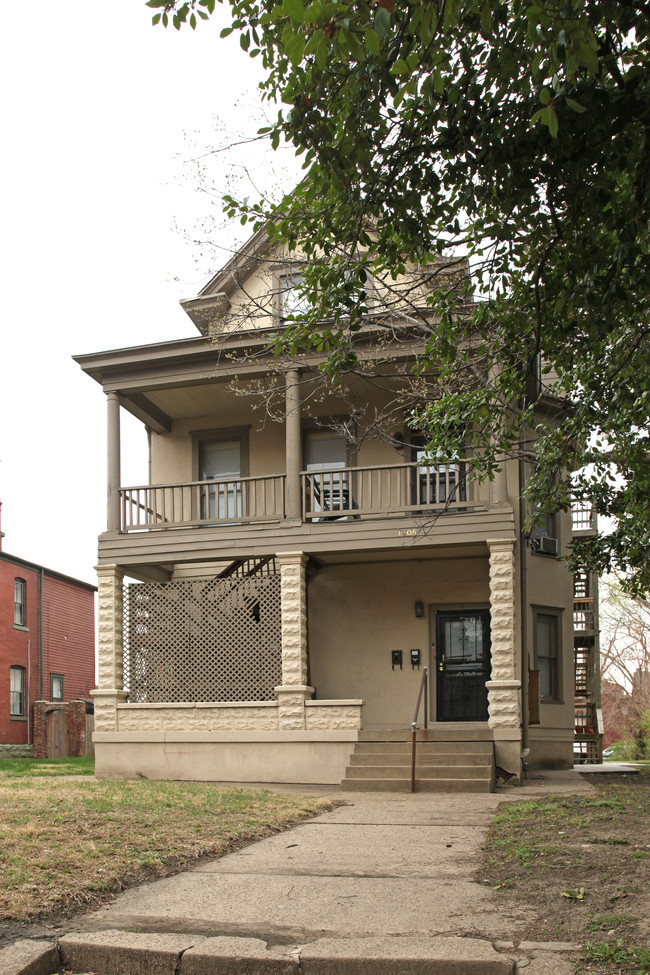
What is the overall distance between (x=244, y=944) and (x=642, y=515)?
8.11 meters

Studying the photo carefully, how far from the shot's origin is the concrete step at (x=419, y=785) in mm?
12031

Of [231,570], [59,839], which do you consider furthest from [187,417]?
[59,839]

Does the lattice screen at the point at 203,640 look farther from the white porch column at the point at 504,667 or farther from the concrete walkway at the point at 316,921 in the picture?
the concrete walkway at the point at 316,921

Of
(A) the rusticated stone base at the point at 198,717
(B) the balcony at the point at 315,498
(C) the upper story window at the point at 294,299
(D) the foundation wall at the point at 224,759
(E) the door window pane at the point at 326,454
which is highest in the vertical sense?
(C) the upper story window at the point at 294,299

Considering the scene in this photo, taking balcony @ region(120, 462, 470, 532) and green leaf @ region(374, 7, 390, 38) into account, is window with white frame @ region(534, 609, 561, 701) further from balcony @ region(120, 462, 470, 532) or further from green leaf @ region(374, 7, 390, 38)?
green leaf @ region(374, 7, 390, 38)

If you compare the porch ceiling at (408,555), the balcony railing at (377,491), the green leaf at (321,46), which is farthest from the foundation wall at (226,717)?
the green leaf at (321,46)

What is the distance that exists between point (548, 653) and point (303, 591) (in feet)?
17.8

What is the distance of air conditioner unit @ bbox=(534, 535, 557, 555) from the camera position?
55.2 ft

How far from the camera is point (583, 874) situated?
220 inches

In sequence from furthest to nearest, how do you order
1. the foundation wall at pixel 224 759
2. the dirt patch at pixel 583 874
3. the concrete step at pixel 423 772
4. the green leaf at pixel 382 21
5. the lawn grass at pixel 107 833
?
1. the foundation wall at pixel 224 759
2. the concrete step at pixel 423 772
3. the lawn grass at pixel 107 833
4. the green leaf at pixel 382 21
5. the dirt patch at pixel 583 874

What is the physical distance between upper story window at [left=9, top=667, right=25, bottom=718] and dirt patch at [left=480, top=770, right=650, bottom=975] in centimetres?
2162

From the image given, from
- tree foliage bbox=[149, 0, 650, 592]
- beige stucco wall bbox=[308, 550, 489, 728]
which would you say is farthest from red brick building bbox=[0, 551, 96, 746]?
tree foliage bbox=[149, 0, 650, 592]

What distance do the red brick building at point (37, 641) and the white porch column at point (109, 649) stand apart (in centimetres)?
1314

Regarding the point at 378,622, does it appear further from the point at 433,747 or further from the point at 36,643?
the point at 36,643
